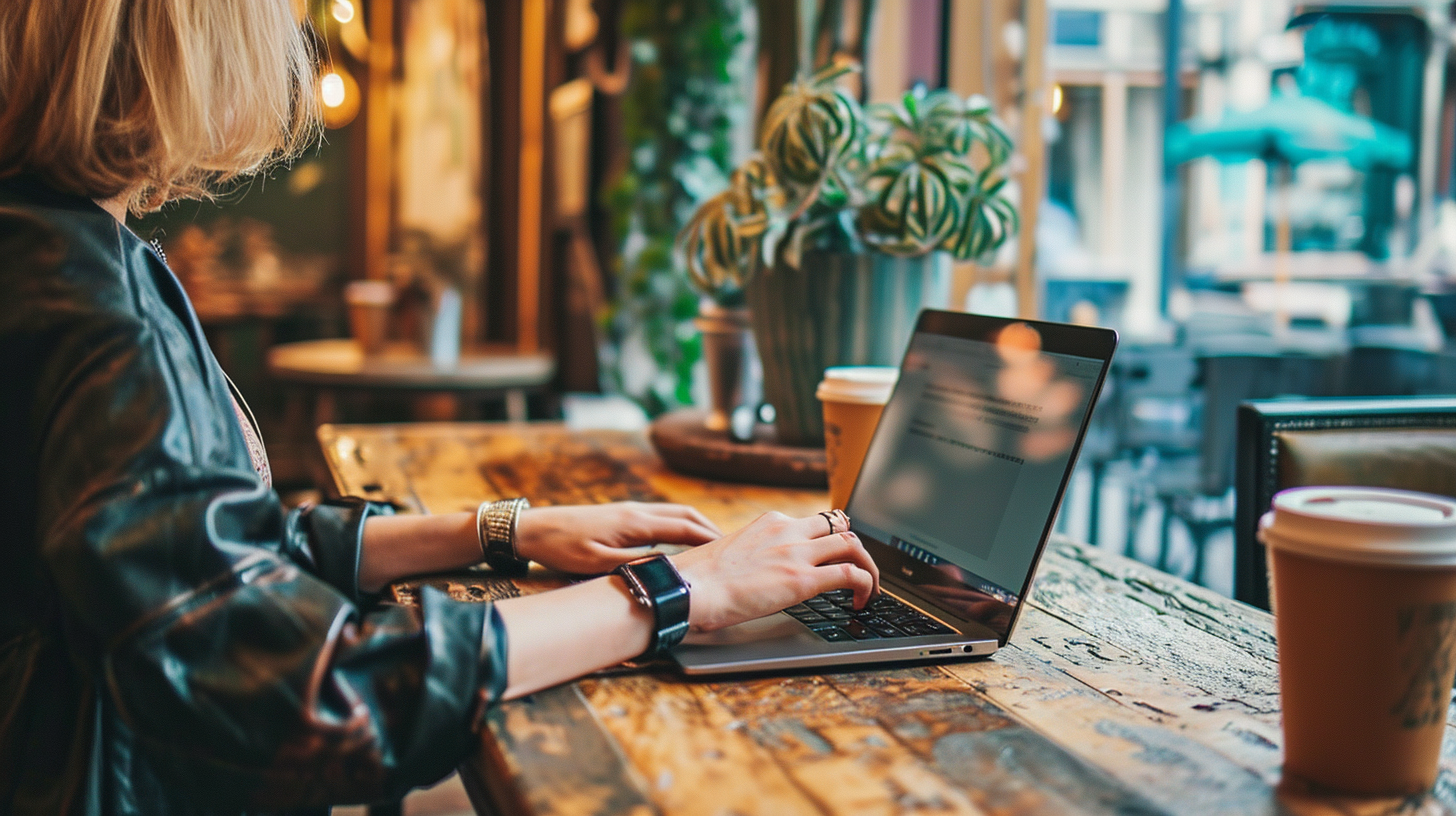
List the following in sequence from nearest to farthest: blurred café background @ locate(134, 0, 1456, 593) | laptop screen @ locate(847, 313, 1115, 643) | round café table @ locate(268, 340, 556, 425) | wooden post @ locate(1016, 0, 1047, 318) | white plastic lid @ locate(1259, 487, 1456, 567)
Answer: white plastic lid @ locate(1259, 487, 1456, 567) < laptop screen @ locate(847, 313, 1115, 643) < wooden post @ locate(1016, 0, 1047, 318) < blurred café background @ locate(134, 0, 1456, 593) < round café table @ locate(268, 340, 556, 425)

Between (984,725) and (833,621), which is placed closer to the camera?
(984,725)

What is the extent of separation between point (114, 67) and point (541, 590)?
0.50 metres

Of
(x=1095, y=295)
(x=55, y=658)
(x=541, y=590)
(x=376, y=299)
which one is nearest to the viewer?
(x=55, y=658)

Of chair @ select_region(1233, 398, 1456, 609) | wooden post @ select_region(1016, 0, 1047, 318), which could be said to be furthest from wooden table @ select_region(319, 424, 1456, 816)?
wooden post @ select_region(1016, 0, 1047, 318)

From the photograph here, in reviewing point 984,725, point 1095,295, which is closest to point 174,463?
point 984,725

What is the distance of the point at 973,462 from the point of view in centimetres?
91

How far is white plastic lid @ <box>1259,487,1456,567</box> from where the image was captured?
1.73ft

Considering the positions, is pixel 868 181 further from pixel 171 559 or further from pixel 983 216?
pixel 171 559

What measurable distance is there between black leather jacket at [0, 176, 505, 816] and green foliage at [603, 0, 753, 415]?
204 centimetres

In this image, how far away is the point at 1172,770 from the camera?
59cm

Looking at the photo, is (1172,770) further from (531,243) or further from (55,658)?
(531,243)

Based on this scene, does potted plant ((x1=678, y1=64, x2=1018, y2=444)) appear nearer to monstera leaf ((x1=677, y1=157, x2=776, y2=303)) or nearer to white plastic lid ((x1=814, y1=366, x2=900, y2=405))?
monstera leaf ((x1=677, y1=157, x2=776, y2=303))

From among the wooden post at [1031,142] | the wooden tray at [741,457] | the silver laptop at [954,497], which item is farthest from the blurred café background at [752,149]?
the silver laptop at [954,497]

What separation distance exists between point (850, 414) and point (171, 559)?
2.24ft
